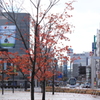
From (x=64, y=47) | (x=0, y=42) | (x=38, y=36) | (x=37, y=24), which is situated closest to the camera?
(x=37, y=24)

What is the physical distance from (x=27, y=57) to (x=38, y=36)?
1.80 m

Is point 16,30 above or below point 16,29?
below

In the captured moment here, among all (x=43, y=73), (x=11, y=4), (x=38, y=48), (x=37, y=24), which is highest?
(x=11, y=4)

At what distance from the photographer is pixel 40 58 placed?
22.0 meters

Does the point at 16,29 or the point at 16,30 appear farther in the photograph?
the point at 16,29

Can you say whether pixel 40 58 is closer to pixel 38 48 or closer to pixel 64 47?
pixel 38 48

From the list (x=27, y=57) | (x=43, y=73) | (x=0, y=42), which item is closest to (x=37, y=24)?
(x=27, y=57)

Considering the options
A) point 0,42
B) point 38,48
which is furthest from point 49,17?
point 0,42

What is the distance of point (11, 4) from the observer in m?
19.5

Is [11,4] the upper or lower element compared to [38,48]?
upper

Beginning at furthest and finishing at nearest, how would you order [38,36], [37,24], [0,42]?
[0,42]
[38,36]
[37,24]

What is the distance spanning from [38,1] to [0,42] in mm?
87517

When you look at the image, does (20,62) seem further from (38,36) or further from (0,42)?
(0,42)

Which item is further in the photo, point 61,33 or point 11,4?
point 61,33
